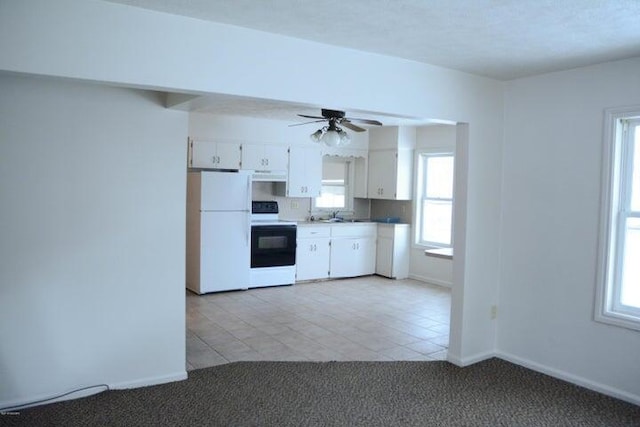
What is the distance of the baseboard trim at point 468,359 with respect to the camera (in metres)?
3.99

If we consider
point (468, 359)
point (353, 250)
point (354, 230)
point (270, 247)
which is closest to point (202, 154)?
point (270, 247)

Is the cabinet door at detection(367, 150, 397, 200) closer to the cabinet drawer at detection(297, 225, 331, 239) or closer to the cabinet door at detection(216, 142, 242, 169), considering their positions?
the cabinet drawer at detection(297, 225, 331, 239)

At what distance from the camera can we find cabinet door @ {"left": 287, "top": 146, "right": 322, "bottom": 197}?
7.06m

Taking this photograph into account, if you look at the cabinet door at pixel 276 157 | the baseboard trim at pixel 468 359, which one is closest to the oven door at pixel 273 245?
the cabinet door at pixel 276 157

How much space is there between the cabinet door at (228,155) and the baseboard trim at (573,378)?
400cm

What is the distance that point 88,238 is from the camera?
127 inches

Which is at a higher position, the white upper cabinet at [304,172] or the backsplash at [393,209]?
the white upper cabinet at [304,172]

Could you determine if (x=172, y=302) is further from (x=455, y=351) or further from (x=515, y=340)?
(x=515, y=340)

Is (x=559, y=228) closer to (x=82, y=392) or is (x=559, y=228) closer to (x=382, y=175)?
(x=82, y=392)

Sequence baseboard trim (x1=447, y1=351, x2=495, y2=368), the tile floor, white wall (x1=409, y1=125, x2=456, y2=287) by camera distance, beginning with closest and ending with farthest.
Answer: baseboard trim (x1=447, y1=351, x2=495, y2=368) → the tile floor → white wall (x1=409, y1=125, x2=456, y2=287)

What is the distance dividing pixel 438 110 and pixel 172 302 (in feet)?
→ 7.94

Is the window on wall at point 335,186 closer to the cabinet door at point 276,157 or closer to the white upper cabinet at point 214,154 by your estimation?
the cabinet door at point 276,157

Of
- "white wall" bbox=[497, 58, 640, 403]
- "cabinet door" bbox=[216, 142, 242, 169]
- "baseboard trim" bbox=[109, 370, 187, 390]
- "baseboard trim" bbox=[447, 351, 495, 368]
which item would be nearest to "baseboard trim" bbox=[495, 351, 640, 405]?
"white wall" bbox=[497, 58, 640, 403]

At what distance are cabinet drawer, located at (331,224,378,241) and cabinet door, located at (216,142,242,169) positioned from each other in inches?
67.9
